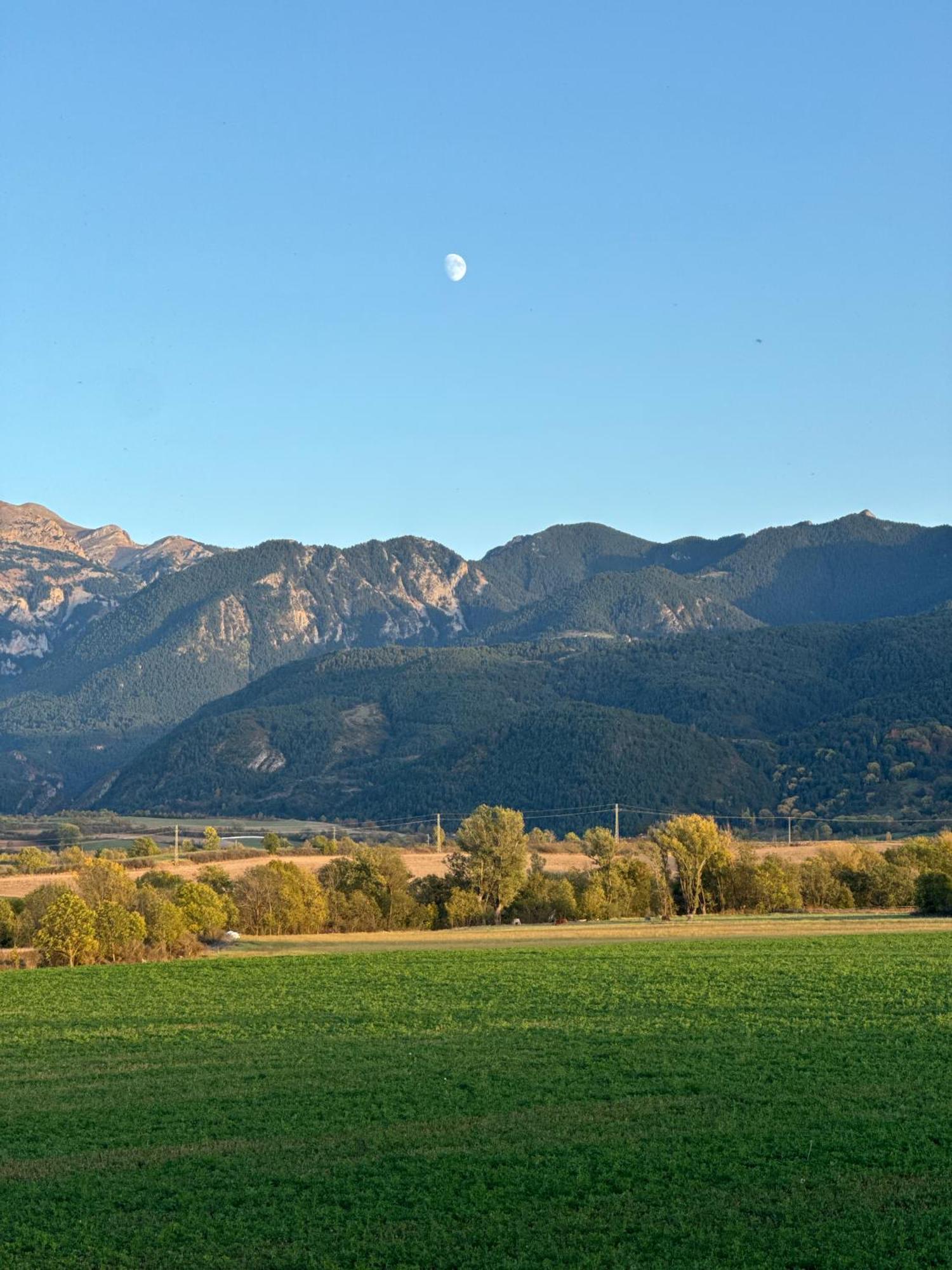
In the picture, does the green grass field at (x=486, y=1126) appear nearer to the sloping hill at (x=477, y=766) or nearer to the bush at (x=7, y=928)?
the bush at (x=7, y=928)

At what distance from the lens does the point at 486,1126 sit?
63.9 ft

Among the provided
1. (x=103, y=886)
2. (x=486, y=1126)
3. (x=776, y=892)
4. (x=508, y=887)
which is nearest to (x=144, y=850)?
(x=103, y=886)

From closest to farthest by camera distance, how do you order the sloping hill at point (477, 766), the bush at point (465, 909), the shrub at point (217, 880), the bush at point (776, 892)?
the bush at point (465, 909)
the shrub at point (217, 880)
the bush at point (776, 892)
the sloping hill at point (477, 766)

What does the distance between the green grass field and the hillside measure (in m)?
99.4

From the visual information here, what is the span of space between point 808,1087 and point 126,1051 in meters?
12.9

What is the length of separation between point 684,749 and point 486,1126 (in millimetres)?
132609

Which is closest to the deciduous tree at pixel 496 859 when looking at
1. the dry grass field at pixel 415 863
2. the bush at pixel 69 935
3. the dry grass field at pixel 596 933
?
the dry grass field at pixel 596 933

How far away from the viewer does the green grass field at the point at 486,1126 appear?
15.1 metres

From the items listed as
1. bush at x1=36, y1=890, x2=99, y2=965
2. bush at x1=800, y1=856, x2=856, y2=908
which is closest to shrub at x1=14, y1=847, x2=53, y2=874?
bush at x1=36, y1=890, x2=99, y2=965

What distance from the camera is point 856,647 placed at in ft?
622

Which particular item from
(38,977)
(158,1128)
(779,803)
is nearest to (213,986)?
(38,977)

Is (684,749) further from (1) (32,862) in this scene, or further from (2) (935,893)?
(2) (935,893)

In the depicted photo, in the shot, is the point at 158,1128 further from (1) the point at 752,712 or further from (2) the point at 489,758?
(1) the point at 752,712

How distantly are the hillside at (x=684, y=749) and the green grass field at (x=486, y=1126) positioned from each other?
99.4 metres
